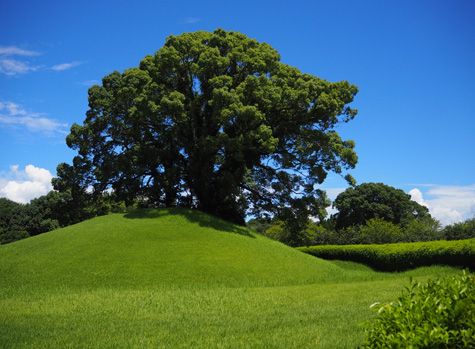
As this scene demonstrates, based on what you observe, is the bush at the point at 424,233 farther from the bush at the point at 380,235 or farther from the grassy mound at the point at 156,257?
the grassy mound at the point at 156,257

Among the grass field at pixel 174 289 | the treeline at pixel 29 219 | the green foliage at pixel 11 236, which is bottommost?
the grass field at pixel 174 289

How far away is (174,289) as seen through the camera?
549 inches

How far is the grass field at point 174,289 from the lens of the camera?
746cm

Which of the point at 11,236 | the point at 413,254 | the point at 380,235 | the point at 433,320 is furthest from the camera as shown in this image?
the point at 11,236

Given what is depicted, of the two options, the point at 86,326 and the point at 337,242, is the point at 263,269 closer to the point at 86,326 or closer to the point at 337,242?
the point at 86,326

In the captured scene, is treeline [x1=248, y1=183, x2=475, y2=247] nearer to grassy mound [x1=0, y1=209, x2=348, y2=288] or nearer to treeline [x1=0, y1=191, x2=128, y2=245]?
grassy mound [x1=0, y1=209, x2=348, y2=288]

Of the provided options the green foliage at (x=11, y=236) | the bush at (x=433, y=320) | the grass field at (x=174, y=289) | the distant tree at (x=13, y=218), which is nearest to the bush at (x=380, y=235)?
the grass field at (x=174, y=289)

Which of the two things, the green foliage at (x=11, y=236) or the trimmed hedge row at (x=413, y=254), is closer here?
the trimmed hedge row at (x=413, y=254)

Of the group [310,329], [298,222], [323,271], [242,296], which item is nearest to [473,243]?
[323,271]

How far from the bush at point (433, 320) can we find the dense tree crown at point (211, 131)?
729 inches

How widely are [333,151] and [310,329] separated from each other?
18.5m

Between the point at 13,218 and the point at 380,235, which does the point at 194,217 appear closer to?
the point at 380,235

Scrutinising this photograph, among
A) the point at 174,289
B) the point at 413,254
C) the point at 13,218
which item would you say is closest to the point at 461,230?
the point at 413,254

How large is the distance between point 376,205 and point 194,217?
38155 mm
